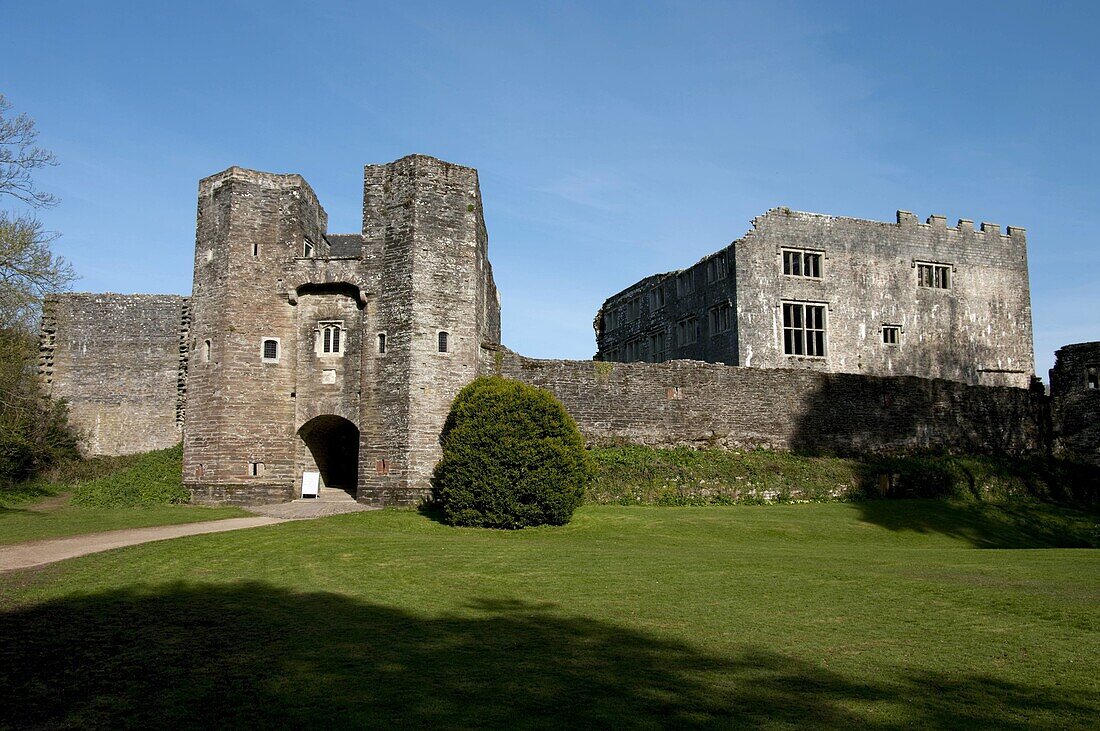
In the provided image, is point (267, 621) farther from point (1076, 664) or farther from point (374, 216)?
point (374, 216)

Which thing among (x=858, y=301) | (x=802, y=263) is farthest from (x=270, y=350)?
(x=858, y=301)

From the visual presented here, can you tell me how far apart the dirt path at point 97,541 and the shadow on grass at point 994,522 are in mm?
17564

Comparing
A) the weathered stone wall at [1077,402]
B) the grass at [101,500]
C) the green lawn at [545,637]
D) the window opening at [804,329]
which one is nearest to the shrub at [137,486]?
the grass at [101,500]

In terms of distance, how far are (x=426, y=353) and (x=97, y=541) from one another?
34.9ft

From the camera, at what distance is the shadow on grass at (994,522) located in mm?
23672

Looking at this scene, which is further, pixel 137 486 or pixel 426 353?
pixel 137 486

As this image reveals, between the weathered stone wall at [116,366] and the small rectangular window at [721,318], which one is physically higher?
the small rectangular window at [721,318]

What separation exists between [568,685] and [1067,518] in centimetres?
2591

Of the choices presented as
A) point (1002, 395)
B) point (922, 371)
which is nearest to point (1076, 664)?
point (1002, 395)

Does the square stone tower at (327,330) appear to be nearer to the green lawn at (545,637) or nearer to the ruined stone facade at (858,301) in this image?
the green lawn at (545,637)

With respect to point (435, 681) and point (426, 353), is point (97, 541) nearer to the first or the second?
point (426, 353)

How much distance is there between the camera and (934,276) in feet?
135

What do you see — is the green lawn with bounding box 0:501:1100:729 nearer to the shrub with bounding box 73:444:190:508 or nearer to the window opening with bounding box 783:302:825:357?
the shrub with bounding box 73:444:190:508

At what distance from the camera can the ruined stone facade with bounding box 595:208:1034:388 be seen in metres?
37.7
